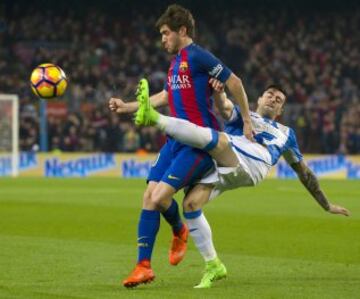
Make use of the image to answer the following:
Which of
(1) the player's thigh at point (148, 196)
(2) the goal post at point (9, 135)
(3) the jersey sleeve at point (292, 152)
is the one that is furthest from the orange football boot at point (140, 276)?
(2) the goal post at point (9, 135)

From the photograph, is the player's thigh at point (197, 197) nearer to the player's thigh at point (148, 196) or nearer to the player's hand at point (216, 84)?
the player's thigh at point (148, 196)

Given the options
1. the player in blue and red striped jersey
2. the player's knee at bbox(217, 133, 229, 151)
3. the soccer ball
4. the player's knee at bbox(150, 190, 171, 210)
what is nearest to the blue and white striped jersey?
the player in blue and red striped jersey

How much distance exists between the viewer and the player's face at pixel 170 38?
8.10 m

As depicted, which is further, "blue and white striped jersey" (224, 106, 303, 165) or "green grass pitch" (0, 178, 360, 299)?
"blue and white striped jersey" (224, 106, 303, 165)

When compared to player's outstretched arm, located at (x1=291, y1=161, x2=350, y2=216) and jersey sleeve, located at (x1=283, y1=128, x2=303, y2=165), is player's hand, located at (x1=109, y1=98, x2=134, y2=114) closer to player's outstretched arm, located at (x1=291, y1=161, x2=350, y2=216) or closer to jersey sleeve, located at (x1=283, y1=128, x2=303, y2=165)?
jersey sleeve, located at (x1=283, y1=128, x2=303, y2=165)

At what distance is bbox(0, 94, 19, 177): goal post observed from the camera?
29734 mm

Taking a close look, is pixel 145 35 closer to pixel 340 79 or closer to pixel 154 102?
pixel 340 79

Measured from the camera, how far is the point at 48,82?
31.6ft

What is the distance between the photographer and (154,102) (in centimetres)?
868

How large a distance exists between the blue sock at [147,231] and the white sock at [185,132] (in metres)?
0.67

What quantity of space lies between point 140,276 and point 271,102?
203 centimetres

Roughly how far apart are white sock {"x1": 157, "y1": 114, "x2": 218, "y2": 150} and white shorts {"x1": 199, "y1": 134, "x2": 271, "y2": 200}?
36 cm

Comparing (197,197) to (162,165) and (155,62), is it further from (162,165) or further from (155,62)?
(155,62)

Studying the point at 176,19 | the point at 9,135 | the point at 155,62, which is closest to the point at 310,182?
the point at 176,19
